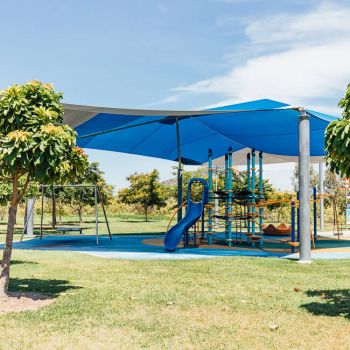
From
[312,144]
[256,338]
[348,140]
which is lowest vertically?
[256,338]

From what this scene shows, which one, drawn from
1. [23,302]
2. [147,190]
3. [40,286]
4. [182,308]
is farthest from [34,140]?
[147,190]

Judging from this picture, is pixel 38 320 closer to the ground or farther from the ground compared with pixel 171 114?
closer to the ground

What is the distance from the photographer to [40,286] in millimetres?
6523

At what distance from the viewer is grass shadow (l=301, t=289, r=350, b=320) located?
504cm

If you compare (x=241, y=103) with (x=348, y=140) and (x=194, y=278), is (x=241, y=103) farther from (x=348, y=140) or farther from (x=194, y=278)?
(x=348, y=140)

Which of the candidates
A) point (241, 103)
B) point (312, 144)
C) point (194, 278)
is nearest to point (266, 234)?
point (312, 144)

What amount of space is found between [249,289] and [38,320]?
296 cm

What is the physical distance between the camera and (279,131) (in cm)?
1418

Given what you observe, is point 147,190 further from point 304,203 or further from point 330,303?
point 330,303

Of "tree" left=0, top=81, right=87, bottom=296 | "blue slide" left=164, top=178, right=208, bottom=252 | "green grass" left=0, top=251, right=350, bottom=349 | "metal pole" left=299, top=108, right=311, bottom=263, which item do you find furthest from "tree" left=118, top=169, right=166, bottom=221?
"tree" left=0, top=81, right=87, bottom=296

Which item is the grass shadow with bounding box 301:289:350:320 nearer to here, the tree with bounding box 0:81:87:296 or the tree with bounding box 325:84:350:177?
the tree with bounding box 325:84:350:177

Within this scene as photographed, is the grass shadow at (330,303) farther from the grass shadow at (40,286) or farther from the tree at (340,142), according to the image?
the grass shadow at (40,286)

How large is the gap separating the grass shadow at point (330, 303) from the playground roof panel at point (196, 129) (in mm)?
5325

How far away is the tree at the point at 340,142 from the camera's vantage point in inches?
176
